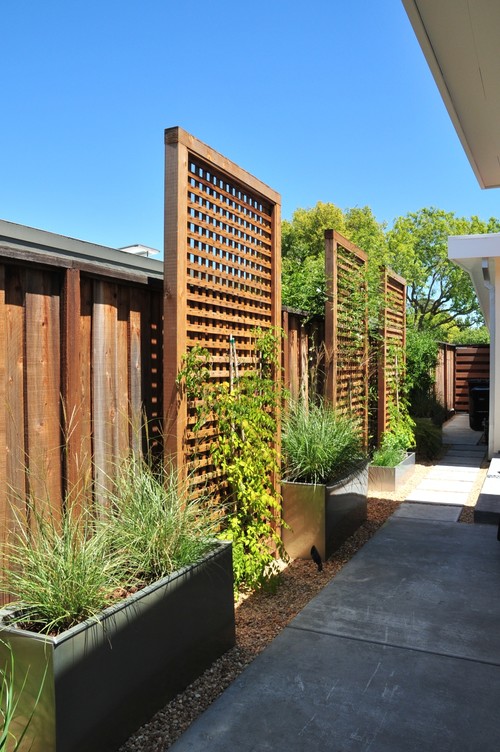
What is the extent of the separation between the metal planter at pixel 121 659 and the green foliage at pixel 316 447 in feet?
5.69

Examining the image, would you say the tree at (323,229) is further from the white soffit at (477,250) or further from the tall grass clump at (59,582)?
the tall grass clump at (59,582)

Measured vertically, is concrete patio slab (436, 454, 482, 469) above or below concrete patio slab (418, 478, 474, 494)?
above

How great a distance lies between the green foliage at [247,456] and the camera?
3.47 metres

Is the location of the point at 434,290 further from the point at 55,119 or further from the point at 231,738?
the point at 231,738

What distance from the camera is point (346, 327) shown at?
20.4 feet

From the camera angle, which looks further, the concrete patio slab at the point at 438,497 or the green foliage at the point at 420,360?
the green foliage at the point at 420,360

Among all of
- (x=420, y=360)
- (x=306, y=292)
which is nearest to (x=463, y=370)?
(x=420, y=360)

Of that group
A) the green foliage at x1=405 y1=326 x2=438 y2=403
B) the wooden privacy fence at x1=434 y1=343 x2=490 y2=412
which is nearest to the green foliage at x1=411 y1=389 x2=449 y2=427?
the green foliage at x1=405 y1=326 x2=438 y2=403

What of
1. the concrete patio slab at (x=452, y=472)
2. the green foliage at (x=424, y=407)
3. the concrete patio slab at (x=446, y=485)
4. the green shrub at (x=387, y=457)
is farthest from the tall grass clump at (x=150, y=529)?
the green foliage at (x=424, y=407)

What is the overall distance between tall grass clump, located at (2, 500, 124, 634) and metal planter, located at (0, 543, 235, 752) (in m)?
0.09

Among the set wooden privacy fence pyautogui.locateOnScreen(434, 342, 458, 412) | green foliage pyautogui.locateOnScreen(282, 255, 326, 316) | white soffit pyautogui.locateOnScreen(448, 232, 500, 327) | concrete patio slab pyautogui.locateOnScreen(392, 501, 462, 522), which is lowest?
concrete patio slab pyautogui.locateOnScreen(392, 501, 462, 522)

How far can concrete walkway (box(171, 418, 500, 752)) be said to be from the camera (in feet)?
7.01

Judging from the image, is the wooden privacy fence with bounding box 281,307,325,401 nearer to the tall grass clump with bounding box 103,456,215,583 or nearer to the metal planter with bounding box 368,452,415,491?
the metal planter with bounding box 368,452,415,491

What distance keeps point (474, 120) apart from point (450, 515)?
338cm
